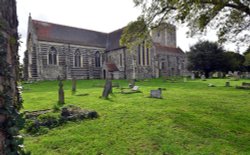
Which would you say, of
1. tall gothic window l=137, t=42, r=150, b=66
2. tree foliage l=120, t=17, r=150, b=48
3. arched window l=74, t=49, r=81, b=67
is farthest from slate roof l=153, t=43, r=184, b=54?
tree foliage l=120, t=17, r=150, b=48

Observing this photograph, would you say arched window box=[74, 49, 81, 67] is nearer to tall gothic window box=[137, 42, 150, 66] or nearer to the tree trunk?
tall gothic window box=[137, 42, 150, 66]

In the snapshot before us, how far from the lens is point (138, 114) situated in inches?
306

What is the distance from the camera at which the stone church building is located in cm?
3431

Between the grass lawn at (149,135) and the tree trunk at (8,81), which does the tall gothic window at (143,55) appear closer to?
the grass lawn at (149,135)

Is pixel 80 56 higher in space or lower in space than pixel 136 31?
higher

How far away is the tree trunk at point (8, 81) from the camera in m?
2.11

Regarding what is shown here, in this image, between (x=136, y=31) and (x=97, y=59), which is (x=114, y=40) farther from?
(x=136, y=31)

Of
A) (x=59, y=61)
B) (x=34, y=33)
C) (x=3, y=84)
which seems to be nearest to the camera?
(x=3, y=84)

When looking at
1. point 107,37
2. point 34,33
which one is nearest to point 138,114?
point 34,33

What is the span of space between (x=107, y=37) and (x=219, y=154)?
1684 inches

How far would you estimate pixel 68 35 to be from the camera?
38.6 meters

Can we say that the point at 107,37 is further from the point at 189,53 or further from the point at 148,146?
the point at 148,146

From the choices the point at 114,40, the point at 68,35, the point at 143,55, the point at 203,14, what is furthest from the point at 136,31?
the point at 114,40

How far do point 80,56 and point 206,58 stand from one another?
1006 inches
